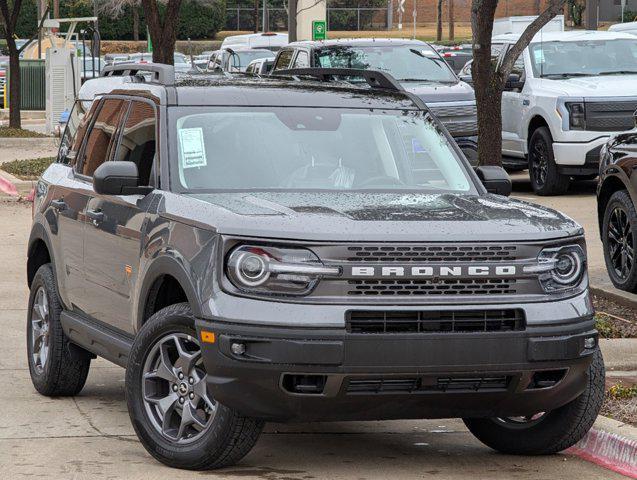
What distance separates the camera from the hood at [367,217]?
19.1 feet

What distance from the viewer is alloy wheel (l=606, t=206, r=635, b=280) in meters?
11.1

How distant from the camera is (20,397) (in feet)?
26.6

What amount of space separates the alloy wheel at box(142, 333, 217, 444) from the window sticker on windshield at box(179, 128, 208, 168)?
102 cm

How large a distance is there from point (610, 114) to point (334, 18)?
65895 millimetres

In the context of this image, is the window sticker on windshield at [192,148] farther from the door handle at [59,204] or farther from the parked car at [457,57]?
the parked car at [457,57]

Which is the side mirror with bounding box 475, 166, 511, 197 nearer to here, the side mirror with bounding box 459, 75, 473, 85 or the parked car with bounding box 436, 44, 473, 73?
the side mirror with bounding box 459, 75, 473, 85

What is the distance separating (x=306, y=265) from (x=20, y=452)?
74.7 inches

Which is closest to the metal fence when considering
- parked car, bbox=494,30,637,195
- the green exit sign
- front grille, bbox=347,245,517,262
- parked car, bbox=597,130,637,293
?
the green exit sign

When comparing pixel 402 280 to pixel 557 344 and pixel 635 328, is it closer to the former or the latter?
pixel 557 344

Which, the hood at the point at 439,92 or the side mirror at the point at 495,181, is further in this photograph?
the hood at the point at 439,92

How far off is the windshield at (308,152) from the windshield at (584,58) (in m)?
12.6

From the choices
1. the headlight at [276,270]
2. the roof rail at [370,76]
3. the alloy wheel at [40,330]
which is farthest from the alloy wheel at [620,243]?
the headlight at [276,270]

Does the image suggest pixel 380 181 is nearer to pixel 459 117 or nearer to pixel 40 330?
pixel 40 330

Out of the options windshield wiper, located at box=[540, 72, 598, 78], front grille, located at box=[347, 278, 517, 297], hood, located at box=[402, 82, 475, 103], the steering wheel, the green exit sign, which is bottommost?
front grille, located at box=[347, 278, 517, 297]
